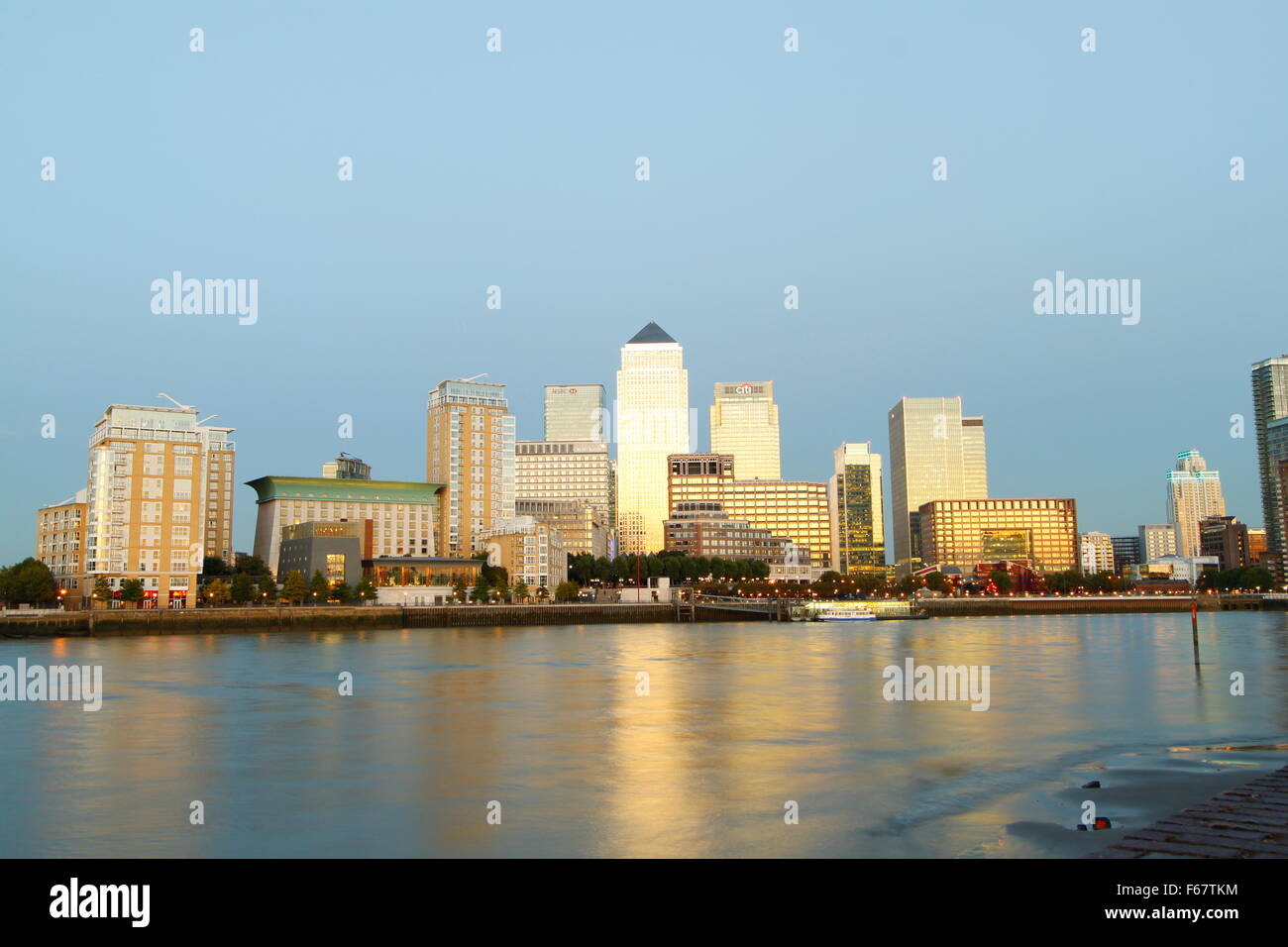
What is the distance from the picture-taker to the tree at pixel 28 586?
5930 inches

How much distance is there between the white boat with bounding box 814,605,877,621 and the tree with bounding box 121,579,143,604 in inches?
4305

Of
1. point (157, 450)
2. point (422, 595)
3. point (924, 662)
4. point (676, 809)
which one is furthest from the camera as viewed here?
point (422, 595)

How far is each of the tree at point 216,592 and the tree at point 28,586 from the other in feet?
72.0

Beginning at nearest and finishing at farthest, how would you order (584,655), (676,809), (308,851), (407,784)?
(308,851) < (676,809) < (407,784) < (584,655)

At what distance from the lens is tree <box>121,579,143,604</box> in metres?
147

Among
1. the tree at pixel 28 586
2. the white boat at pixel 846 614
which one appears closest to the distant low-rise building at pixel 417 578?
the tree at pixel 28 586

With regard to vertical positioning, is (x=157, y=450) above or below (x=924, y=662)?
above

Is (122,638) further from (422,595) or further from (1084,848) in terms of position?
(1084,848)

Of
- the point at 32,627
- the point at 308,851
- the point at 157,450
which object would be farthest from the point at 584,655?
the point at 157,450

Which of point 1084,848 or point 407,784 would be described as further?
point 407,784

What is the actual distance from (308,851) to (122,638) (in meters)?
115

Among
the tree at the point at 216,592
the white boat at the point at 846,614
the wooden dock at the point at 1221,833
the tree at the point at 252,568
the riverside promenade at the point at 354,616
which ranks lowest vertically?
the white boat at the point at 846,614

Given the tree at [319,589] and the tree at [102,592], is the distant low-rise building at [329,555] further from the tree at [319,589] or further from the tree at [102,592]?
the tree at [102,592]
